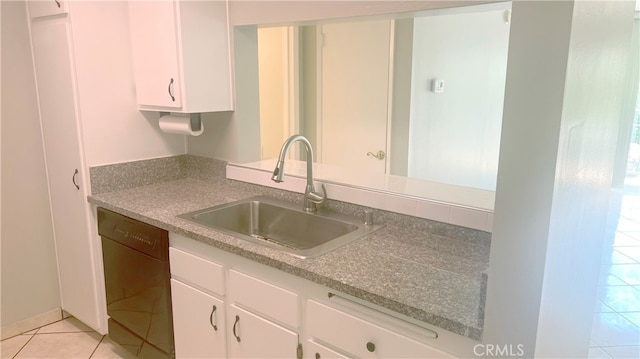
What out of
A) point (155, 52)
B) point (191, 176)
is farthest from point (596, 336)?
point (155, 52)

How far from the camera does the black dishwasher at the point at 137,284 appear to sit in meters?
2.17

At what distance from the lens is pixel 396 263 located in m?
1.61

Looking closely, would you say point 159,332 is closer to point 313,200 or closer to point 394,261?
point 313,200

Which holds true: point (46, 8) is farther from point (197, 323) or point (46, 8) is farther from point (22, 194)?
point (197, 323)

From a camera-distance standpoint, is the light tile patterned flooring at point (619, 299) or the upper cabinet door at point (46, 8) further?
the light tile patterned flooring at point (619, 299)

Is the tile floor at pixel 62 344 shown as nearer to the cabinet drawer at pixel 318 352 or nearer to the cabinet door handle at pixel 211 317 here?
the cabinet door handle at pixel 211 317

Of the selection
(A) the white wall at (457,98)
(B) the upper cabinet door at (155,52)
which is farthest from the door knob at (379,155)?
(B) the upper cabinet door at (155,52)

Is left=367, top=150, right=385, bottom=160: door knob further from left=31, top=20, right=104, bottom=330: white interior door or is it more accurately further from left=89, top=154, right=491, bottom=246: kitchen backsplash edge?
left=31, top=20, right=104, bottom=330: white interior door

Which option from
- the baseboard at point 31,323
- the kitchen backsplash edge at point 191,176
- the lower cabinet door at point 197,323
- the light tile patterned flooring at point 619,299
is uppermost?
the kitchen backsplash edge at point 191,176

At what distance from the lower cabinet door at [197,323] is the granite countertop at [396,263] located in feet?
0.94

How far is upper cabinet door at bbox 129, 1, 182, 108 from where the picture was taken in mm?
2305

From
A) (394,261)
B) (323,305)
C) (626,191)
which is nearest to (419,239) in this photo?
(394,261)

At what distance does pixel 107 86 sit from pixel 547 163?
227 cm

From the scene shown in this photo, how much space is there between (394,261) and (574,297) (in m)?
0.57
